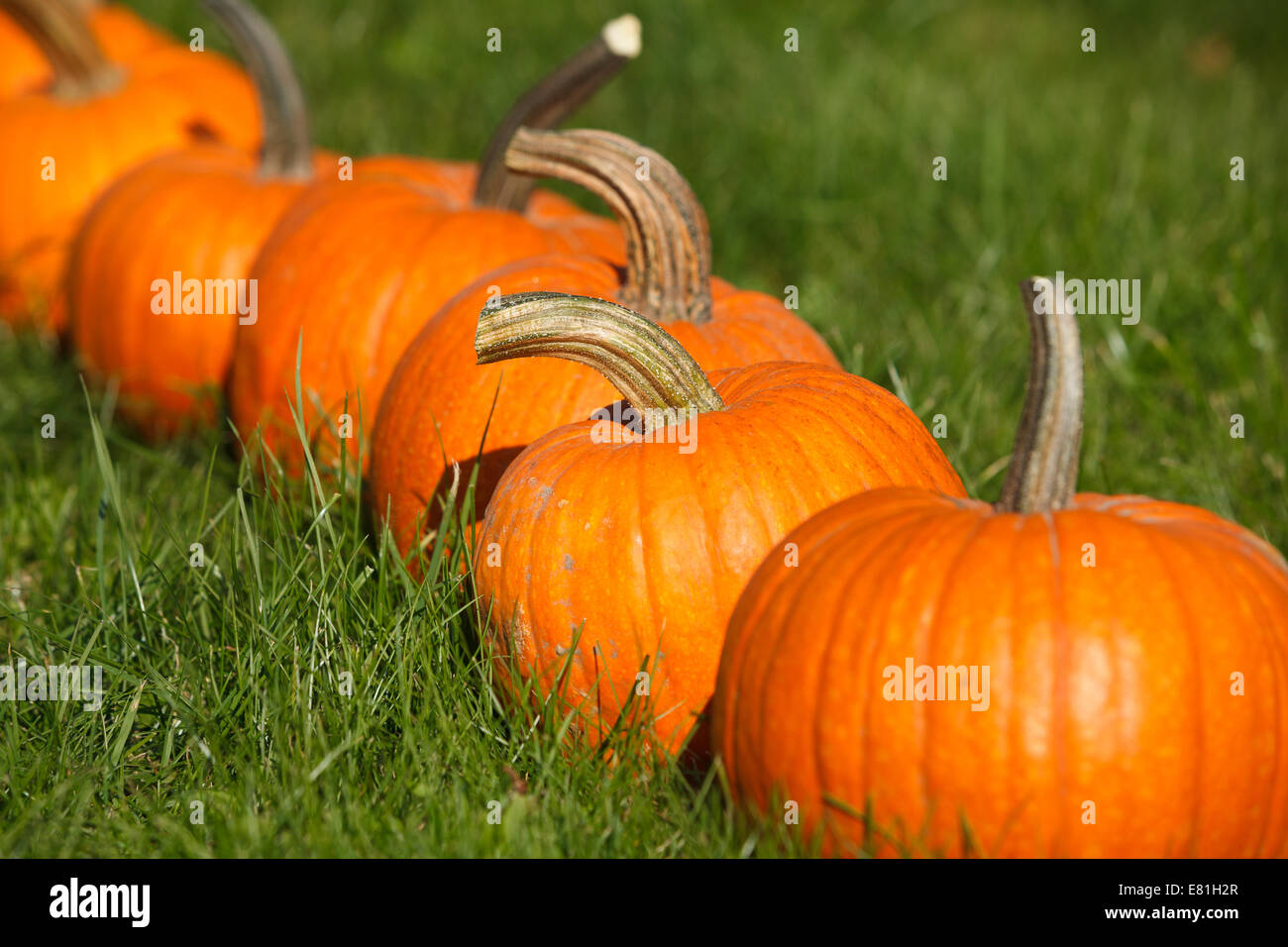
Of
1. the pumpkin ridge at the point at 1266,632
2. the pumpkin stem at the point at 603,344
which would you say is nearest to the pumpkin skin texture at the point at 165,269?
the pumpkin stem at the point at 603,344

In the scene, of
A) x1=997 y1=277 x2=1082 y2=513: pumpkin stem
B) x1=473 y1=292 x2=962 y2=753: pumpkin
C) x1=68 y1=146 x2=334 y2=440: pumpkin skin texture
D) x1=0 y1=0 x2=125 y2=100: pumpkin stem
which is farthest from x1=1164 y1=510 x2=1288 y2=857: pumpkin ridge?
x1=0 y1=0 x2=125 y2=100: pumpkin stem

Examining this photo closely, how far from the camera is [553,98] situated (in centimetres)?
353

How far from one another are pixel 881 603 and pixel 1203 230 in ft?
11.9

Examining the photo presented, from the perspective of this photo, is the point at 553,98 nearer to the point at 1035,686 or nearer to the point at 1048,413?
the point at 1048,413

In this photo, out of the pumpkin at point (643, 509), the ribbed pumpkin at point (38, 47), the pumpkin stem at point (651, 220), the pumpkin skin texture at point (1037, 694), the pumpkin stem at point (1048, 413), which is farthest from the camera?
the ribbed pumpkin at point (38, 47)

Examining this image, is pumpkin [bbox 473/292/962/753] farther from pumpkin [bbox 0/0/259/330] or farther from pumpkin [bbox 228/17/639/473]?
pumpkin [bbox 0/0/259/330]

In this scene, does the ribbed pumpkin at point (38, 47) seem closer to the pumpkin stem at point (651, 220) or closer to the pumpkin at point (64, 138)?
the pumpkin at point (64, 138)

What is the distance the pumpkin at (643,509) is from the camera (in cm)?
226

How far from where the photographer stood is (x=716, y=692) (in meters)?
2.20

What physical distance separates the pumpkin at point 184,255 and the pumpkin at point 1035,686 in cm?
239

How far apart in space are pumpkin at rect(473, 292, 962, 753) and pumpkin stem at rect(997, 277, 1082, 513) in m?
0.33

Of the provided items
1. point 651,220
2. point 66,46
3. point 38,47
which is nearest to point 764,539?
point 651,220

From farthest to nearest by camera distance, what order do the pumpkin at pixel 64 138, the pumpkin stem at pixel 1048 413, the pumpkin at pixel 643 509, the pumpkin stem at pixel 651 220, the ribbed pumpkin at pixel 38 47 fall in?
the ribbed pumpkin at pixel 38 47
the pumpkin at pixel 64 138
the pumpkin stem at pixel 651 220
the pumpkin at pixel 643 509
the pumpkin stem at pixel 1048 413
